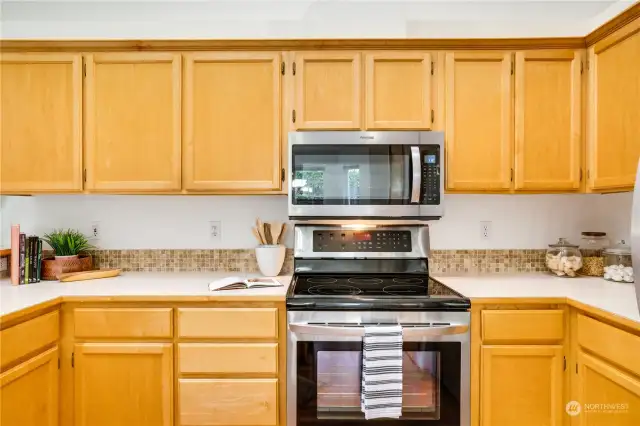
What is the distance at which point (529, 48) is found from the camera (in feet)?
6.82

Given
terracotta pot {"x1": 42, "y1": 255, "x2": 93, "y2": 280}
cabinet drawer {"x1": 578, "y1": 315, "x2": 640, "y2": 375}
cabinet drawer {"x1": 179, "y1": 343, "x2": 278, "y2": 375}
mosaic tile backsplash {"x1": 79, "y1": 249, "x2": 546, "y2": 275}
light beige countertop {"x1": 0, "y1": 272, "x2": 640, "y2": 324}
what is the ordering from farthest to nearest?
mosaic tile backsplash {"x1": 79, "y1": 249, "x2": 546, "y2": 275} < terracotta pot {"x1": 42, "y1": 255, "x2": 93, "y2": 280} < cabinet drawer {"x1": 179, "y1": 343, "x2": 278, "y2": 375} < light beige countertop {"x1": 0, "y1": 272, "x2": 640, "y2": 324} < cabinet drawer {"x1": 578, "y1": 315, "x2": 640, "y2": 375}

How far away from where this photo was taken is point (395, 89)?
6.84ft

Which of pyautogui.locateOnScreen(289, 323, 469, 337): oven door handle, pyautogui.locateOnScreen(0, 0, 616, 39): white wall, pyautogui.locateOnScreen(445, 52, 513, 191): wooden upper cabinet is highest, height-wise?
pyautogui.locateOnScreen(0, 0, 616, 39): white wall

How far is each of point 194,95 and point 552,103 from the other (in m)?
1.91

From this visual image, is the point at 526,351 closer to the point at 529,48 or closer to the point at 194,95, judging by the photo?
the point at 529,48

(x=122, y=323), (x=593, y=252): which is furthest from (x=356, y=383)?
(x=593, y=252)

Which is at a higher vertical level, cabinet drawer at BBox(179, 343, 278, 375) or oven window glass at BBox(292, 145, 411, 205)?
oven window glass at BBox(292, 145, 411, 205)

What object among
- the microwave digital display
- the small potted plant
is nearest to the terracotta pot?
the small potted plant

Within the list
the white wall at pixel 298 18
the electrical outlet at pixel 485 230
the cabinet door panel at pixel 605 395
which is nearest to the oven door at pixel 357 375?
the cabinet door panel at pixel 605 395

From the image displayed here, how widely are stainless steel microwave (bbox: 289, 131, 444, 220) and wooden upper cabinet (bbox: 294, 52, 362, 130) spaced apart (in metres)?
0.09

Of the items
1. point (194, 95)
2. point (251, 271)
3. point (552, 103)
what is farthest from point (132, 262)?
point (552, 103)

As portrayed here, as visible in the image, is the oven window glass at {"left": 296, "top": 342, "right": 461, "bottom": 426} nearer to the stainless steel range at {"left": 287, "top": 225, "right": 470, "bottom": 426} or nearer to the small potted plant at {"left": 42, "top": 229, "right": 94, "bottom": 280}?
the stainless steel range at {"left": 287, "top": 225, "right": 470, "bottom": 426}

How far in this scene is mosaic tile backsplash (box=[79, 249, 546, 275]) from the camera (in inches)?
94.7

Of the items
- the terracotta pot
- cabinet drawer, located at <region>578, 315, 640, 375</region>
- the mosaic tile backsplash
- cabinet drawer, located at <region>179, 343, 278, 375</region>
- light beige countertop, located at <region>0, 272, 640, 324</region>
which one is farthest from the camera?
the mosaic tile backsplash
